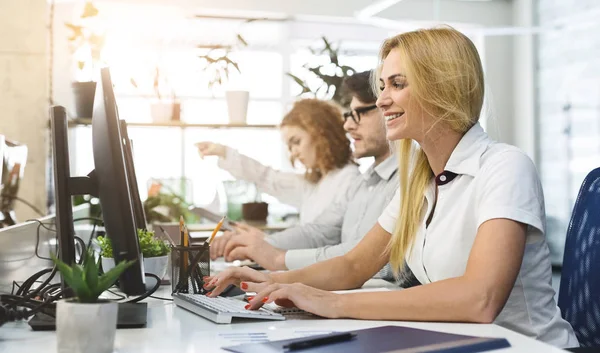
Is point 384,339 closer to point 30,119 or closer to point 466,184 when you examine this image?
point 466,184

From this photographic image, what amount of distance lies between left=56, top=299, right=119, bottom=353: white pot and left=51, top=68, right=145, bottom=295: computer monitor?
0.56 feet

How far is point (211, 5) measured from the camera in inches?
272

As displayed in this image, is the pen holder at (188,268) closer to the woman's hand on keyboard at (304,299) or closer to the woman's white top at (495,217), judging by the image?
the woman's hand on keyboard at (304,299)

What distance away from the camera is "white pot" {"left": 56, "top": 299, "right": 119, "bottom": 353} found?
→ 1030mm

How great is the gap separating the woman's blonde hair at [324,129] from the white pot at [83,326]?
262 cm

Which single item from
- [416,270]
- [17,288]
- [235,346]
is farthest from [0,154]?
[416,270]

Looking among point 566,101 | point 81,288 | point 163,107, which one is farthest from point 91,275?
point 566,101

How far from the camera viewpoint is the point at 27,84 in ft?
10.6

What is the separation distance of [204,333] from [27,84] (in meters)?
2.35

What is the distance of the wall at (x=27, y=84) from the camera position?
3205 millimetres

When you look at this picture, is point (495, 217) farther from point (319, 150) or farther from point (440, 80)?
point (319, 150)

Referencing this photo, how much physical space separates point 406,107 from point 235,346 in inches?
31.8

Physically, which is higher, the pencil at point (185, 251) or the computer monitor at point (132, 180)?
the computer monitor at point (132, 180)

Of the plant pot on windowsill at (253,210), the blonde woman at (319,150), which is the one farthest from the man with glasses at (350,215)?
the plant pot on windowsill at (253,210)
